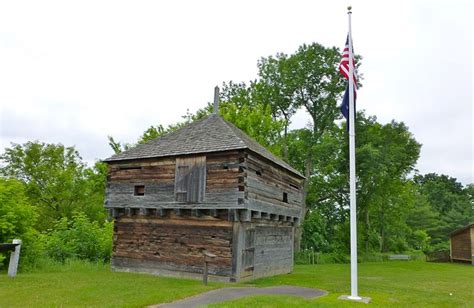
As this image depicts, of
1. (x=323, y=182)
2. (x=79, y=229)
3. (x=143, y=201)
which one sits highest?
(x=323, y=182)

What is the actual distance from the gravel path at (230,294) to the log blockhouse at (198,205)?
Answer: 282 cm

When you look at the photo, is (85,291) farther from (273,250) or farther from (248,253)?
(273,250)

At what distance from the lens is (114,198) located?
17.8 m

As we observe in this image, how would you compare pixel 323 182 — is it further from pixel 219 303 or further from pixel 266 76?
pixel 219 303

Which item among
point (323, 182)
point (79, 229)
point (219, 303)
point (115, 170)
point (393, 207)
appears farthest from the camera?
point (393, 207)

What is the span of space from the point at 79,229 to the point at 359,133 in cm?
2643

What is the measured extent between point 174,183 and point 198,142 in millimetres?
2054

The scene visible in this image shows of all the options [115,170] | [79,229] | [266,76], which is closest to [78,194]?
[79,229]

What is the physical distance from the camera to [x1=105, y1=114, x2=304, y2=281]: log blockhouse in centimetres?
1502

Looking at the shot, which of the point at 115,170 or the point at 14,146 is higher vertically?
the point at 14,146

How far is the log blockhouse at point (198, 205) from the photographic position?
15016 mm

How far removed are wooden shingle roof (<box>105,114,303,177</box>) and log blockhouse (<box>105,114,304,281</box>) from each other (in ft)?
0.15

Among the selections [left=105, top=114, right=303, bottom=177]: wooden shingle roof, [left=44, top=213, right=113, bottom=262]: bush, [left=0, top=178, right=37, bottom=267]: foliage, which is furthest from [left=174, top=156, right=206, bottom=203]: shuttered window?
[left=44, top=213, right=113, bottom=262]: bush

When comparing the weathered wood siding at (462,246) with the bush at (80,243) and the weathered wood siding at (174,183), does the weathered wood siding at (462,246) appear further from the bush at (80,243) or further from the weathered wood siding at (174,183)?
the bush at (80,243)
